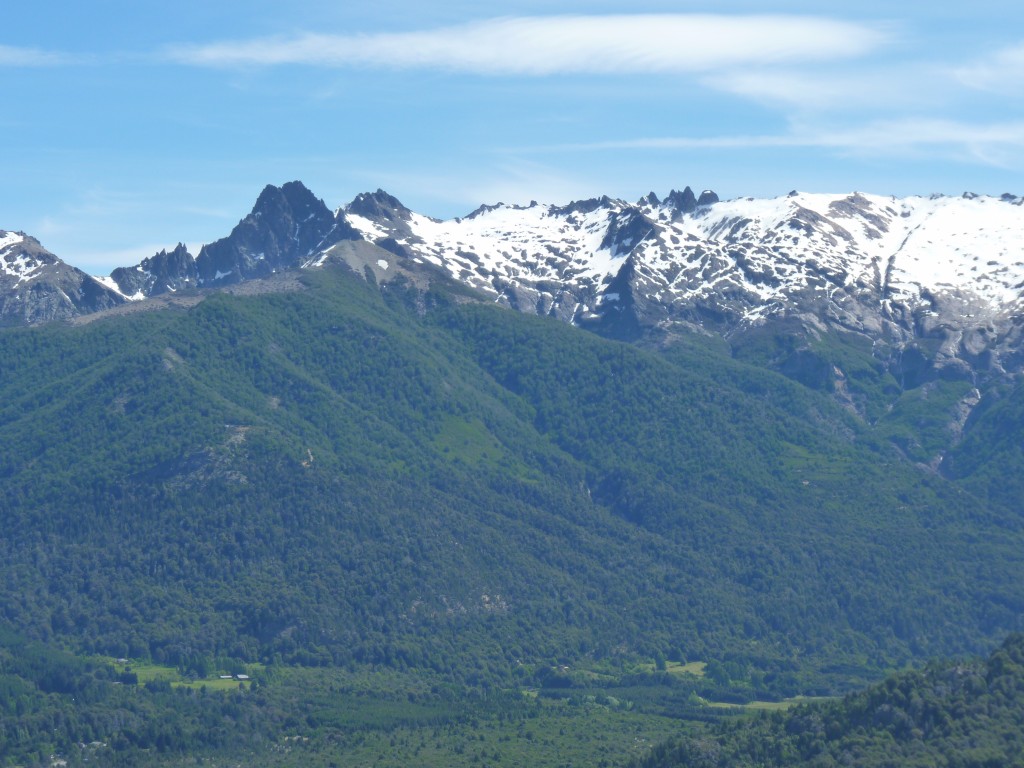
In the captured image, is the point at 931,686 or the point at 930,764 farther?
the point at 931,686

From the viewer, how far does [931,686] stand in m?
192

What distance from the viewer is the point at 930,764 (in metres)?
180

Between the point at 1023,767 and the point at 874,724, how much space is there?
18528 mm

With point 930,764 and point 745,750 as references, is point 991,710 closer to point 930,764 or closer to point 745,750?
point 930,764

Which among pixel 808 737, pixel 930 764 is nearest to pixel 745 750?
pixel 808 737

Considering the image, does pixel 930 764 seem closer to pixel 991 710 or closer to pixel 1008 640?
pixel 991 710

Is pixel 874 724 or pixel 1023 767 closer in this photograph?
pixel 1023 767

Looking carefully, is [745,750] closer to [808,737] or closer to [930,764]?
[808,737]

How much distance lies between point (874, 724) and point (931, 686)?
6162 mm

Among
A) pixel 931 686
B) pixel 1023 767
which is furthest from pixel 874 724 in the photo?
pixel 1023 767

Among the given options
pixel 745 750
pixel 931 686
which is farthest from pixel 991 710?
pixel 745 750

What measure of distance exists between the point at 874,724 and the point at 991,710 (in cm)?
1022

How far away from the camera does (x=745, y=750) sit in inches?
7781

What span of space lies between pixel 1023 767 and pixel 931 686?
1797 centimetres
